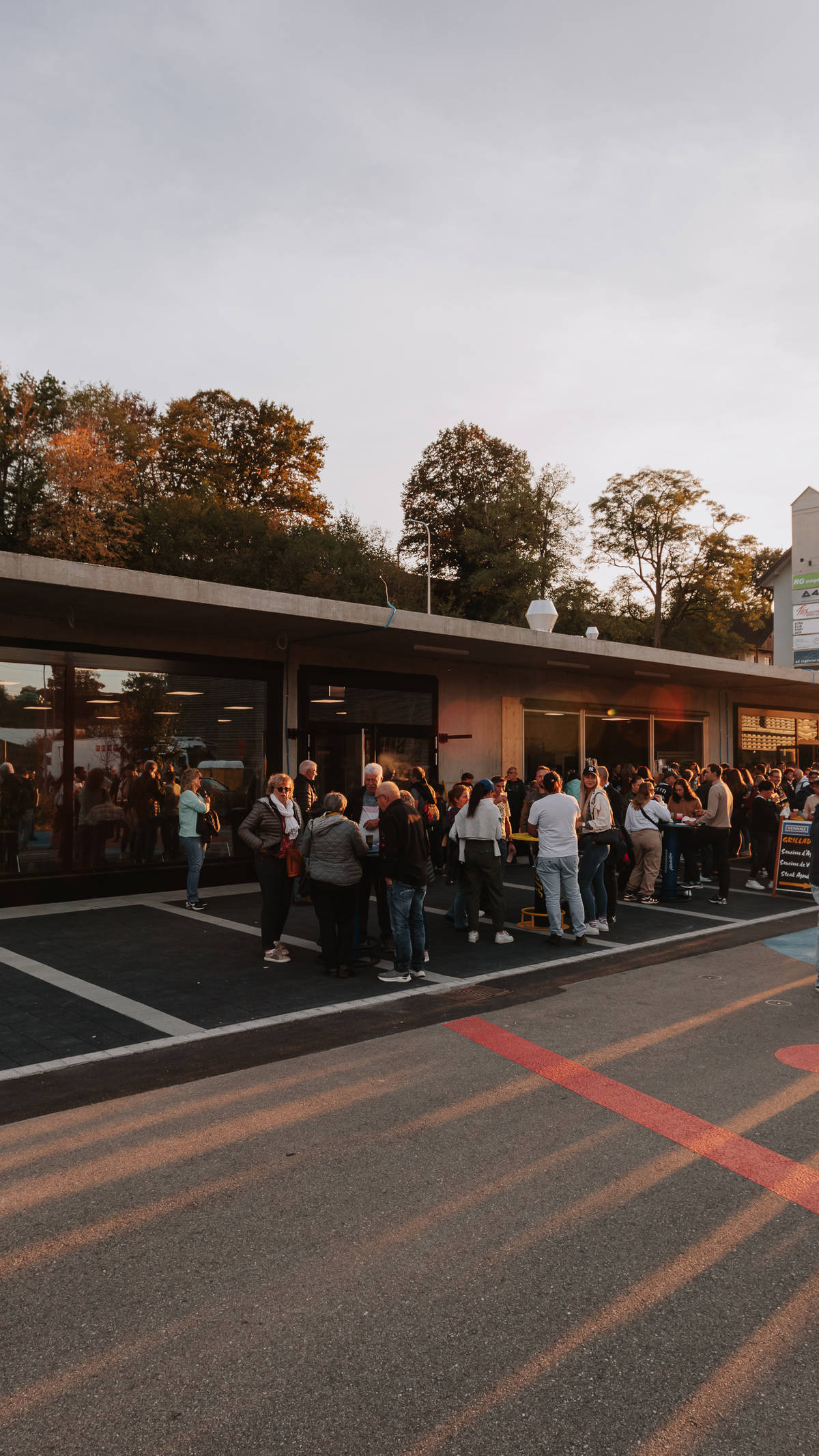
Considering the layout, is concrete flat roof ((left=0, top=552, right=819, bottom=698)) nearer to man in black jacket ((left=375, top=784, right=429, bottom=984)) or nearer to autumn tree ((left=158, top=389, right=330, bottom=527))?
man in black jacket ((left=375, top=784, right=429, bottom=984))

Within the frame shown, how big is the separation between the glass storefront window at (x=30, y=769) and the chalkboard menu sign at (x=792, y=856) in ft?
33.1

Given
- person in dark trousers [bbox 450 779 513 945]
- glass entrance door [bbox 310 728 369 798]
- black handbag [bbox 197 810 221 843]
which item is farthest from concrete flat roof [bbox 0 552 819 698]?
person in dark trousers [bbox 450 779 513 945]

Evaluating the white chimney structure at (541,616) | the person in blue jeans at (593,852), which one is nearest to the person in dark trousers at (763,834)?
the white chimney structure at (541,616)

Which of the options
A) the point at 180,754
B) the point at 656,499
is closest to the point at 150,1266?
the point at 180,754

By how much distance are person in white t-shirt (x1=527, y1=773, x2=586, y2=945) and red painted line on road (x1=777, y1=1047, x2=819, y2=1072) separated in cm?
376

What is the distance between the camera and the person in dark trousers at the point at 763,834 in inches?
572

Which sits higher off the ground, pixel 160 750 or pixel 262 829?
pixel 160 750

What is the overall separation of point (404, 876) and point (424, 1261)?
460cm

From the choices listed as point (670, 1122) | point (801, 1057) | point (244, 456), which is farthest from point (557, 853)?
point (244, 456)

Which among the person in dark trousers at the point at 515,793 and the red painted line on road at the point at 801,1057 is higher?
the person in dark trousers at the point at 515,793

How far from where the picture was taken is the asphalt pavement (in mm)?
2752

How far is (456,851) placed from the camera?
10.7 meters

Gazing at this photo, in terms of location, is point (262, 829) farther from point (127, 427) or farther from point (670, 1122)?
point (127, 427)

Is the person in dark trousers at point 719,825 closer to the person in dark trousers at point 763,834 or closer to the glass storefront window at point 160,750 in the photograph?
the person in dark trousers at point 763,834
